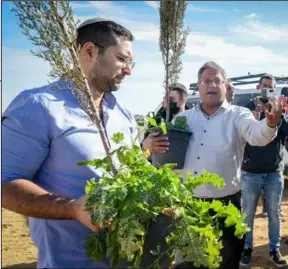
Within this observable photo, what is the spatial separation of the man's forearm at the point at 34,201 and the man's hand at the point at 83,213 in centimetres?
2

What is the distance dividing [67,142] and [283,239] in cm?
507

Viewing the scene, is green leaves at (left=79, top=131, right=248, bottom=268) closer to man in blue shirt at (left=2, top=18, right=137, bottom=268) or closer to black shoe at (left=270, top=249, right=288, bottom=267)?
man in blue shirt at (left=2, top=18, right=137, bottom=268)

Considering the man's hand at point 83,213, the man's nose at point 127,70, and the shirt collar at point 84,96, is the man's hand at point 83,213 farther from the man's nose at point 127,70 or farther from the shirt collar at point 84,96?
the man's nose at point 127,70

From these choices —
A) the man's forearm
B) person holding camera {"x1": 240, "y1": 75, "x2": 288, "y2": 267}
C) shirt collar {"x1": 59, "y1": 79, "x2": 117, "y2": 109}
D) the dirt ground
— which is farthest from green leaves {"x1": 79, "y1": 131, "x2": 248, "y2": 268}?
the dirt ground

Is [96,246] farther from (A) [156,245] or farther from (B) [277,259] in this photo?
(B) [277,259]

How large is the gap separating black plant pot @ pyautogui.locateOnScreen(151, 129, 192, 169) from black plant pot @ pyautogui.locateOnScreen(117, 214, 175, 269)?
1.99 metres

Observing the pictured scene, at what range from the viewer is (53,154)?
4.89 ft

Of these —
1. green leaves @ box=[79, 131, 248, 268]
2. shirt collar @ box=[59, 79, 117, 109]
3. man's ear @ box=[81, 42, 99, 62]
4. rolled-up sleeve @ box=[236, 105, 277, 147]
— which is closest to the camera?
green leaves @ box=[79, 131, 248, 268]

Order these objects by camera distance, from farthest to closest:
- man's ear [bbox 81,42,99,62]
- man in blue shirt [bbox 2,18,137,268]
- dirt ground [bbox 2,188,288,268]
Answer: dirt ground [bbox 2,188,288,268] → man's ear [bbox 81,42,99,62] → man in blue shirt [bbox 2,18,137,268]

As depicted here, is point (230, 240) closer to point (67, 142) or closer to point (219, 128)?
point (219, 128)

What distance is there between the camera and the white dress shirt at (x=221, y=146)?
11.1 feet

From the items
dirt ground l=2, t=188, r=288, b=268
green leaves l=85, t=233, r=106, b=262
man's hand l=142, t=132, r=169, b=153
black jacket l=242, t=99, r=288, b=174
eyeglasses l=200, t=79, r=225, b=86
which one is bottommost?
dirt ground l=2, t=188, r=288, b=268

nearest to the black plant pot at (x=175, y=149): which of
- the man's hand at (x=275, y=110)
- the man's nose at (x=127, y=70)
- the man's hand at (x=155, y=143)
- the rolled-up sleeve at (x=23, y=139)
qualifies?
the man's hand at (x=155, y=143)

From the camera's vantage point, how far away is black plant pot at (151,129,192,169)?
3.37 metres
